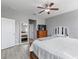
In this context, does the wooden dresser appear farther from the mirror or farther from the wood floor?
the wood floor

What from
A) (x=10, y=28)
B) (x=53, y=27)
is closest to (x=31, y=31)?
(x=53, y=27)

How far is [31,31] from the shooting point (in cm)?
1027

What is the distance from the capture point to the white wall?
20.7ft

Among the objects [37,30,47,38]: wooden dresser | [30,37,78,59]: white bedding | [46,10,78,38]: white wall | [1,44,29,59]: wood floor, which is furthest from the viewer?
[37,30,47,38]: wooden dresser

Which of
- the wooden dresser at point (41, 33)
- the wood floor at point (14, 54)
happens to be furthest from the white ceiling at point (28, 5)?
the wooden dresser at point (41, 33)

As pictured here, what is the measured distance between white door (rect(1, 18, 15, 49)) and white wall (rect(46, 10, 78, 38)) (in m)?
4.18

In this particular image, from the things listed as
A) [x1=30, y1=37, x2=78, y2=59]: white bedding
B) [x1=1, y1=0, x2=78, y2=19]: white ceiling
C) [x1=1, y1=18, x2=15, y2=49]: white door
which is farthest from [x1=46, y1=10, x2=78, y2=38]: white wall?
[x1=1, y1=18, x2=15, y2=49]: white door

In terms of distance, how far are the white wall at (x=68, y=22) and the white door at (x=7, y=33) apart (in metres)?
4.18

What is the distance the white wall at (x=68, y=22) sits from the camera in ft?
20.7

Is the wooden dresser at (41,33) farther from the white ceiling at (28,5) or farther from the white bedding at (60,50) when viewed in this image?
the white bedding at (60,50)

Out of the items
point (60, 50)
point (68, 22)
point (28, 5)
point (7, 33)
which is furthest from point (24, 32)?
point (60, 50)

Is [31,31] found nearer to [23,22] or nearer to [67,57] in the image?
[23,22]

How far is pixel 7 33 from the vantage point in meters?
5.69

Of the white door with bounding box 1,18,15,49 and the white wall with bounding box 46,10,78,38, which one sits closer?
the white door with bounding box 1,18,15,49
